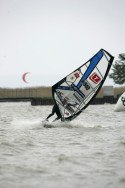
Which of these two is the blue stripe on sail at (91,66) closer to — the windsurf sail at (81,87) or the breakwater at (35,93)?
the windsurf sail at (81,87)

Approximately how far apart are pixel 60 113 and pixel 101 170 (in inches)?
437

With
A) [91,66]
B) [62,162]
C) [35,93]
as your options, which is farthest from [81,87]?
[35,93]

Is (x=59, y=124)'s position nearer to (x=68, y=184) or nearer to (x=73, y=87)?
(x=73, y=87)

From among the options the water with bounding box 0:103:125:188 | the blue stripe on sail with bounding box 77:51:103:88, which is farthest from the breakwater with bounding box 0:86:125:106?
the water with bounding box 0:103:125:188

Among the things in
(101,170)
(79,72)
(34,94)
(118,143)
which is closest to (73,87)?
(79,72)

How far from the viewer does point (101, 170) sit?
8.18 meters

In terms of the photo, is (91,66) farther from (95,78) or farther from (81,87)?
(81,87)

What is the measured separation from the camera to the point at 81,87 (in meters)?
19.4

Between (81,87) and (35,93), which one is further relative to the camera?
(35,93)

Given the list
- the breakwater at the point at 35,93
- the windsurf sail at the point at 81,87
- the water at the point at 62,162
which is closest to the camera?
the water at the point at 62,162

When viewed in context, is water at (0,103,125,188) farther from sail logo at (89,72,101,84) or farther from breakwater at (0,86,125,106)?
breakwater at (0,86,125,106)

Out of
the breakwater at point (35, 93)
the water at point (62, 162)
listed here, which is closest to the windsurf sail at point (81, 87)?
the water at point (62, 162)

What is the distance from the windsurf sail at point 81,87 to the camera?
1931cm

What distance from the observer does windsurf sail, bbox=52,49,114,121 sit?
19.3 metres
